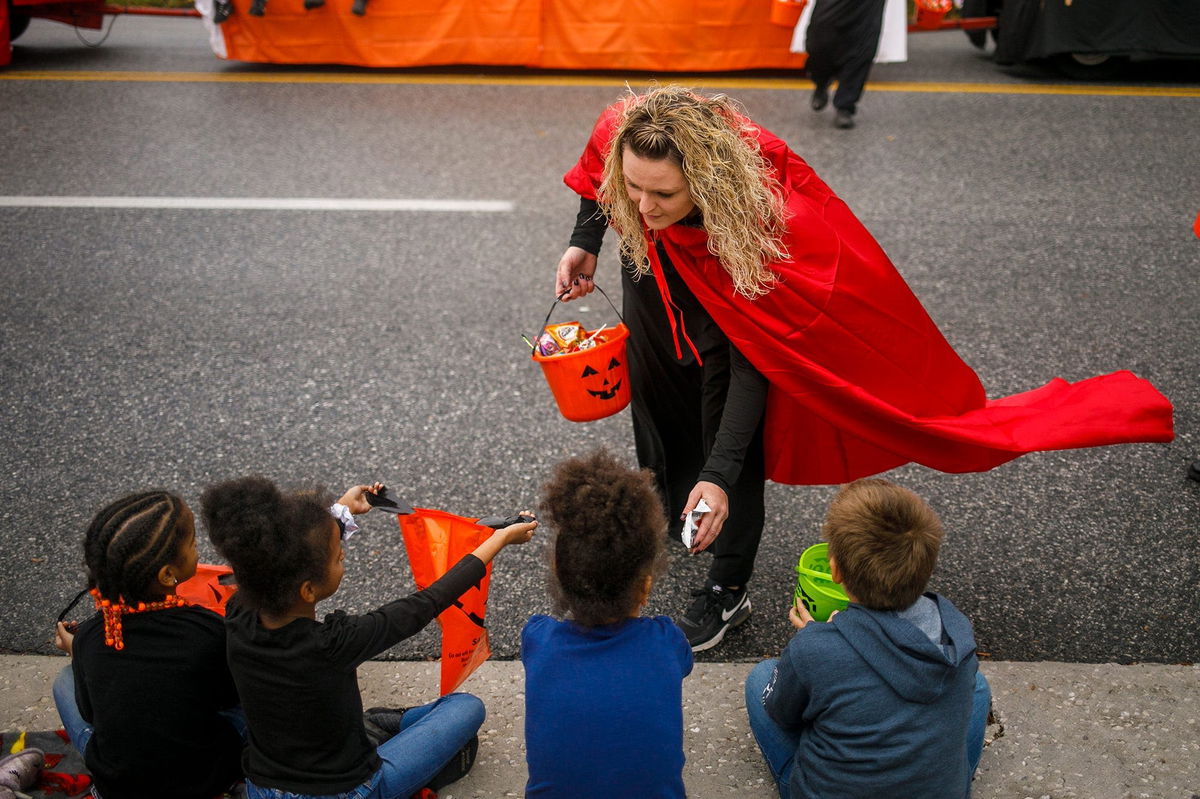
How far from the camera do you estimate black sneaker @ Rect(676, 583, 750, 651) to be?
3105 millimetres

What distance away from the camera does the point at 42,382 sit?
4.37 m

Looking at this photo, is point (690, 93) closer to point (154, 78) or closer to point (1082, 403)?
point (1082, 403)

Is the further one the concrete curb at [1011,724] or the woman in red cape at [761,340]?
the concrete curb at [1011,724]

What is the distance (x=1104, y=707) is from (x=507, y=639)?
5.66ft

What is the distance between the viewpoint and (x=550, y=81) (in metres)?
8.17

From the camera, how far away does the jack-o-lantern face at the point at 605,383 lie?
10.1 ft

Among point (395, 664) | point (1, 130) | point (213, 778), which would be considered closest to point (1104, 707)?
point (395, 664)

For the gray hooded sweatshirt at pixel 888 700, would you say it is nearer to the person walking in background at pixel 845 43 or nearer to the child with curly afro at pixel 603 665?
the child with curly afro at pixel 603 665

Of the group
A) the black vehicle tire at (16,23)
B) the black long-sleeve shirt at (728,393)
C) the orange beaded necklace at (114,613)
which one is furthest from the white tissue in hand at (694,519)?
the black vehicle tire at (16,23)

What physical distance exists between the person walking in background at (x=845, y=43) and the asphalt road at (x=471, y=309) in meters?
0.31

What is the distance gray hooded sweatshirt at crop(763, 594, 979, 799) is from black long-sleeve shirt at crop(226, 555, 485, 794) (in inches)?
35.9

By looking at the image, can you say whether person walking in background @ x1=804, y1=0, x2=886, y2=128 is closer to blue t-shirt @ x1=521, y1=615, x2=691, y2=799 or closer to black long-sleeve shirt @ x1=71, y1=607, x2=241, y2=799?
blue t-shirt @ x1=521, y1=615, x2=691, y2=799

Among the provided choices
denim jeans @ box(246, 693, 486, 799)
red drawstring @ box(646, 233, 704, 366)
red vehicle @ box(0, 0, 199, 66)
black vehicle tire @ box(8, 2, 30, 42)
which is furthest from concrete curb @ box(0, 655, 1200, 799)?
black vehicle tire @ box(8, 2, 30, 42)

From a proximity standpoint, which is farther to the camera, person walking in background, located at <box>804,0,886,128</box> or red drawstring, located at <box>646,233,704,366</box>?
person walking in background, located at <box>804,0,886,128</box>
